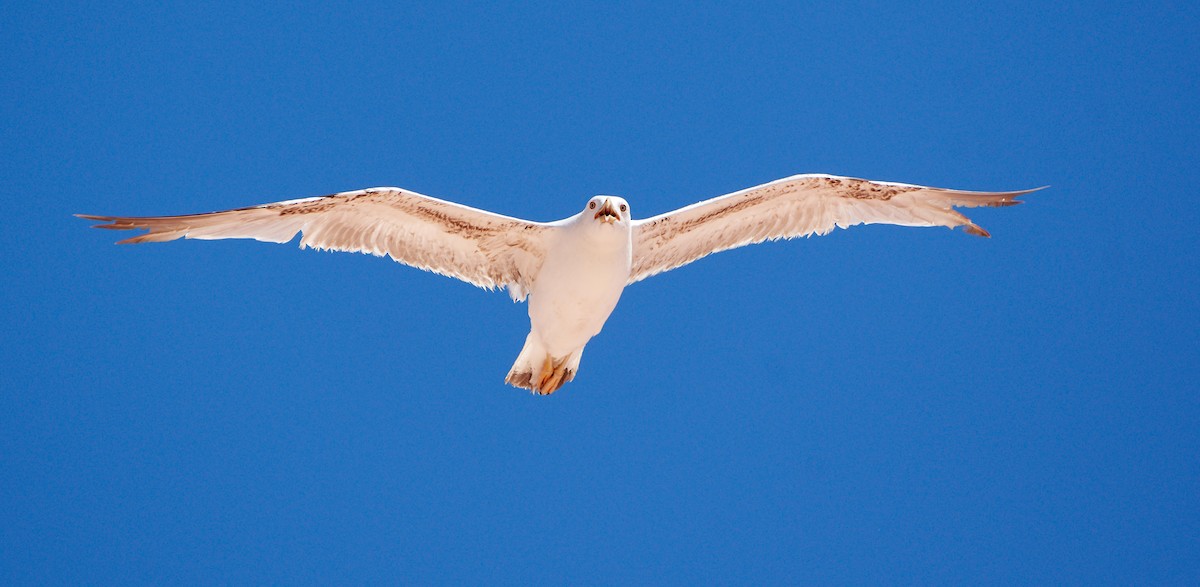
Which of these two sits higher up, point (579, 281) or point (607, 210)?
point (607, 210)

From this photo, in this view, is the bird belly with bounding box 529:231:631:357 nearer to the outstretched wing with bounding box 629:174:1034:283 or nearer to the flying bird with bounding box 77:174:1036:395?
the flying bird with bounding box 77:174:1036:395

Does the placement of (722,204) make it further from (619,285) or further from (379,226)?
(379,226)

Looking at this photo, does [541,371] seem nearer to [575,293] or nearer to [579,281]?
[575,293]

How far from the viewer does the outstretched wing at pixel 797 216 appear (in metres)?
11.4

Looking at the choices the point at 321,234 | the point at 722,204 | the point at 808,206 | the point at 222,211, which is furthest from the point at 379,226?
the point at 808,206

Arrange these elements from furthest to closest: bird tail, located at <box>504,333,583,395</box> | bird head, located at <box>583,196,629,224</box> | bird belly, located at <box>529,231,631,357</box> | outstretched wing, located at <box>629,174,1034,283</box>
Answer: bird tail, located at <box>504,333,583,395</box>
outstretched wing, located at <box>629,174,1034,283</box>
bird belly, located at <box>529,231,631,357</box>
bird head, located at <box>583,196,629,224</box>

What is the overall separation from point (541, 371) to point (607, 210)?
2.15 metres

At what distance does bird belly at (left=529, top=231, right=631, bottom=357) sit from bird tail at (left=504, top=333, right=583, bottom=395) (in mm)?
252

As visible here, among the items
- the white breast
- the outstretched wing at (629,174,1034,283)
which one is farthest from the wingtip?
the white breast

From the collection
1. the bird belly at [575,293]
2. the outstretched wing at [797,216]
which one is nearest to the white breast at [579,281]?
the bird belly at [575,293]

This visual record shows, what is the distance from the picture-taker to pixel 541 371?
38.7 feet

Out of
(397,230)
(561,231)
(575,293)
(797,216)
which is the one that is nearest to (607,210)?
(561,231)

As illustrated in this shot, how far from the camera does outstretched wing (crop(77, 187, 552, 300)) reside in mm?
10430

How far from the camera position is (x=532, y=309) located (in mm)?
11383
